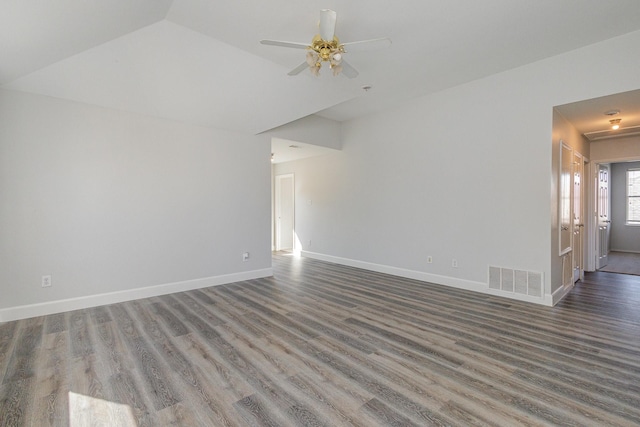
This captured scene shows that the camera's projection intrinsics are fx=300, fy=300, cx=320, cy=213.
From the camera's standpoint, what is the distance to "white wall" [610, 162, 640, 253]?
8242mm

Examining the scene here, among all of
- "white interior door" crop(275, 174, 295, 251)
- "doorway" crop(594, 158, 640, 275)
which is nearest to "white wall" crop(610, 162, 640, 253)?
"doorway" crop(594, 158, 640, 275)

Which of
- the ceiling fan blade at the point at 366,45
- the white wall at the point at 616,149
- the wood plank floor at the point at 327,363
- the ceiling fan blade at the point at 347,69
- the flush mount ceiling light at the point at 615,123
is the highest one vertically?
the ceiling fan blade at the point at 366,45

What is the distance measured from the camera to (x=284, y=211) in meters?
8.84

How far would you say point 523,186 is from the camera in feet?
13.5

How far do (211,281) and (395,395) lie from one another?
147 inches

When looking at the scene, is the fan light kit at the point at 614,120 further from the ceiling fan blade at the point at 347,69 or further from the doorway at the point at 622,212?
the doorway at the point at 622,212

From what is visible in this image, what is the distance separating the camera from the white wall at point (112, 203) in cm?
349

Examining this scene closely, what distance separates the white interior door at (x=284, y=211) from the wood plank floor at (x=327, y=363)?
445cm

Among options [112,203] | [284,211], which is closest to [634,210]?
[284,211]

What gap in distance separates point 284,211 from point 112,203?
16.7 ft

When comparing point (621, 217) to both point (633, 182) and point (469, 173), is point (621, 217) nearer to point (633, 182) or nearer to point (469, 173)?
point (633, 182)

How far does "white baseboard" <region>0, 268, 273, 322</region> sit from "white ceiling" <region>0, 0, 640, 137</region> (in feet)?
8.27

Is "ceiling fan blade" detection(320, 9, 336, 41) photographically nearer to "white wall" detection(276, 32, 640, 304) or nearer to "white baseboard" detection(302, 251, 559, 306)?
"white wall" detection(276, 32, 640, 304)

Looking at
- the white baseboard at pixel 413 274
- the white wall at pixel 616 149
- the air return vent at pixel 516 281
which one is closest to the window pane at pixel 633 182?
the white wall at pixel 616 149
